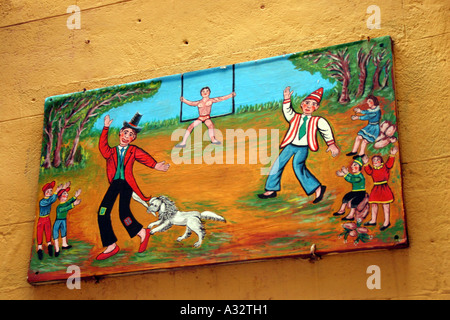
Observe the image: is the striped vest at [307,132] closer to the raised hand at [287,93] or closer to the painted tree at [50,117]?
the raised hand at [287,93]

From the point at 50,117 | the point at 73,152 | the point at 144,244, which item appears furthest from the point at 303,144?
the point at 50,117

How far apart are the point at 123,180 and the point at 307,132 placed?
3.44ft

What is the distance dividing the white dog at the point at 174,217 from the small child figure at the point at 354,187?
2.06 ft

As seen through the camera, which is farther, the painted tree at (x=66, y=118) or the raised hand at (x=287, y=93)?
the painted tree at (x=66, y=118)

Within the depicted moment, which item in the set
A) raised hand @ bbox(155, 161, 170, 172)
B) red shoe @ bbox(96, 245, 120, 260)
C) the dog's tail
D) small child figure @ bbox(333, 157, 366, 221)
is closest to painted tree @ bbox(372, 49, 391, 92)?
small child figure @ bbox(333, 157, 366, 221)

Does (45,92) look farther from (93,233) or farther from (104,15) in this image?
(93,233)

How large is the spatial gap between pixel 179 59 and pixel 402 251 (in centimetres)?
174

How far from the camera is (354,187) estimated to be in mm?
3885

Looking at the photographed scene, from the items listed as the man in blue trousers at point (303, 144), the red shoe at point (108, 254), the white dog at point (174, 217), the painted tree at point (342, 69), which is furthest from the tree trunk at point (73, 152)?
the painted tree at point (342, 69)

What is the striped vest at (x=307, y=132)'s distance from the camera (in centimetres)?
406

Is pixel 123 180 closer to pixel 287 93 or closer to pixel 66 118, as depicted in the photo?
pixel 66 118

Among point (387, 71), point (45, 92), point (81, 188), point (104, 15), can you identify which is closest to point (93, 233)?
point (81, 188)

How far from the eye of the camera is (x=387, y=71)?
13.3ft

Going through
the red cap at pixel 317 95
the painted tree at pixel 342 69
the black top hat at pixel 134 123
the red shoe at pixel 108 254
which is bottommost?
the red shoe at pixel 108 254
